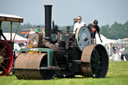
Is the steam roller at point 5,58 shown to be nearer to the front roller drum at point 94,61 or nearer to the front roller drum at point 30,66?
the front roller drum at point 94,61

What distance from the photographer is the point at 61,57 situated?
16.8 metres

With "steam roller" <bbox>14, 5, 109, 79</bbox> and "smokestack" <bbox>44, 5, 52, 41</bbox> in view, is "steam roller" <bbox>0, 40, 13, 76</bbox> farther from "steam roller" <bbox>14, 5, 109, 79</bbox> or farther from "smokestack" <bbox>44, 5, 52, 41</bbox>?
"smokestack" <bbox>44, 5, 52, 41</bbox>

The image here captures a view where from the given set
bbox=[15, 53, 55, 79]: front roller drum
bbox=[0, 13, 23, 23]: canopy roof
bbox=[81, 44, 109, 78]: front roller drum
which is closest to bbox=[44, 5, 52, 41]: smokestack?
bbox=[15, 53, 55, 79]: front roller drum

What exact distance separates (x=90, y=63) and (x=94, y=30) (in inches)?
75.1

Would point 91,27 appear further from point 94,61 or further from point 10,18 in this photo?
point 10,18

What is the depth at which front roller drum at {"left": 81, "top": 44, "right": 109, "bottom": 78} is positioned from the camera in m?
17.0

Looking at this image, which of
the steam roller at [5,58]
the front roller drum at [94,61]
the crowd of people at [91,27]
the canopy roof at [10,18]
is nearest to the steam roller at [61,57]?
the front roller drum at [94,61]

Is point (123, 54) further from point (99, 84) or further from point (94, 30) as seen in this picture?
point (99, 84)

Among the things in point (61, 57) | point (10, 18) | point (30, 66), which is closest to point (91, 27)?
point (61, 57)

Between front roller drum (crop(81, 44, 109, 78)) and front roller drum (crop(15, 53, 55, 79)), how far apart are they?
6.17 ft

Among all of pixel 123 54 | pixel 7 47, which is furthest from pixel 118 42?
pixel 7 47

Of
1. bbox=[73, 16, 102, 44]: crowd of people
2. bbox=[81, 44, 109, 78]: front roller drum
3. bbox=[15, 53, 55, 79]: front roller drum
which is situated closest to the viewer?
bbox=[15, 53, 55, 79]: front roller drum

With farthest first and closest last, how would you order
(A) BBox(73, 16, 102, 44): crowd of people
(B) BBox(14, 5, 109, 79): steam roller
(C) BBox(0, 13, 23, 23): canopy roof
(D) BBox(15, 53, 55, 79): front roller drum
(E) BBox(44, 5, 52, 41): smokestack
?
(C) BBox(0, 13, 23, 23): canopy roof
(A) BBox(73, 16, 102, 44): crowd of people
(E) BBox(44, 5, 52, 41): smokestack
(B) BBox(14, 5, 109, 79): steam roller
(D) BBox(15, 53, 55, 79): front roller drum

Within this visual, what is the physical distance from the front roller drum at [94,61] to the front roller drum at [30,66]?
1882 millimetres
